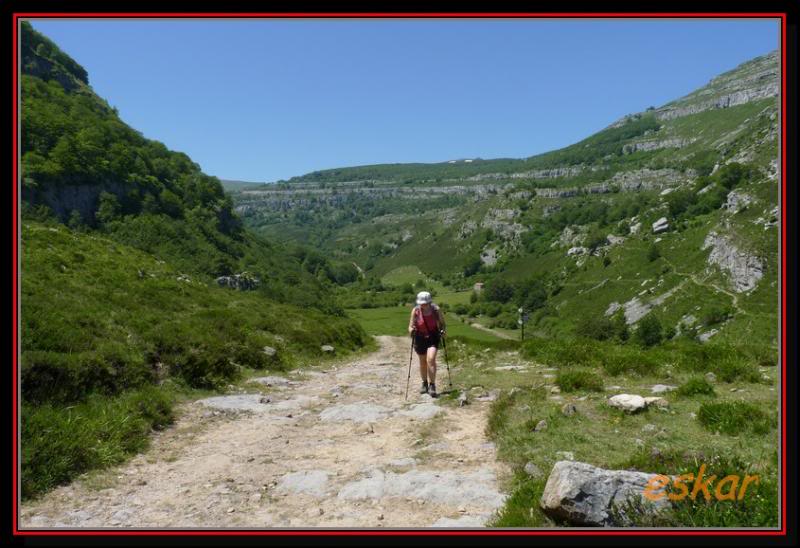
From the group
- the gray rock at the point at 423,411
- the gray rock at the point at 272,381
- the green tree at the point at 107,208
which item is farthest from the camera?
the green tree at the point at 107,208

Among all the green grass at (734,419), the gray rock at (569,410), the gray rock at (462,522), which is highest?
the green grass at (734,419)

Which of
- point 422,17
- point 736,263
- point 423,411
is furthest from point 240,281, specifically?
point 736,263

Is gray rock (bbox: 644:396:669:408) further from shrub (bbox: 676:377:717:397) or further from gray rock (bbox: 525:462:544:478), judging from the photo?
gray rock (bbox: 525:462:544:478)

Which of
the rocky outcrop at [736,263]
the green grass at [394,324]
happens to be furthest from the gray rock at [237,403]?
the rocky outcrop at [736,263]

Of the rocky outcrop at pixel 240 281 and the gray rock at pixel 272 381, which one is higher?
the rocky outcrop at pixel 240 281

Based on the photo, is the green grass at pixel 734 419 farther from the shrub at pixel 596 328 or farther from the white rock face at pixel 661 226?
the white rock face at pixel 661 226

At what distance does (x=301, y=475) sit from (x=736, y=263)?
12650cm

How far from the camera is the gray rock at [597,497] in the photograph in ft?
15.2

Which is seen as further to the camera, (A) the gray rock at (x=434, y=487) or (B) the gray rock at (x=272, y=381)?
A: (B) the gray rock at (x=272, y=381)

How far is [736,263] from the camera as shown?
10712cm

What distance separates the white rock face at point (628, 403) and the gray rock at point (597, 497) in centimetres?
404

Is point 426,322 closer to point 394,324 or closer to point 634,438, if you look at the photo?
point 634,438

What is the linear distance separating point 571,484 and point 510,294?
189m

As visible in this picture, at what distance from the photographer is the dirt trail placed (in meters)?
5.74
